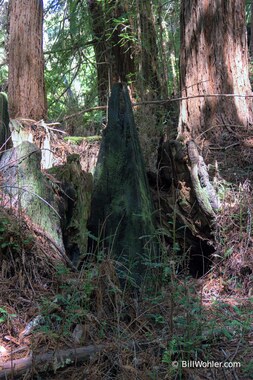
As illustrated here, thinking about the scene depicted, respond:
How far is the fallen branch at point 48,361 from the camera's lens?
289cm

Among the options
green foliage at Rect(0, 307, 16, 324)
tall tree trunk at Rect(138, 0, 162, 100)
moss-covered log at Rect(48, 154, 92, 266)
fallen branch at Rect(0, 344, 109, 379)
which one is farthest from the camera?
tall tree trunk at Rect(138, 0, 162, 100)

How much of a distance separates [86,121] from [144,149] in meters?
2.77

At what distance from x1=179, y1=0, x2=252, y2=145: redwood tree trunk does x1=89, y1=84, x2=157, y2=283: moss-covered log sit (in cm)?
205

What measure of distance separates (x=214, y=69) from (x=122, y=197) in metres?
3.33

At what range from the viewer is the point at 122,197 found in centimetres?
459

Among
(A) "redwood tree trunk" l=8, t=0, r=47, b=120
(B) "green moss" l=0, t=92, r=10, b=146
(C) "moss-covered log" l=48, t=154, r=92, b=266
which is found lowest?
(C) "moss-covered log" l=48, t=154, r=92, b=266

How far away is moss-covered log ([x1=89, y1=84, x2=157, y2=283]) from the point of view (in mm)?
4359

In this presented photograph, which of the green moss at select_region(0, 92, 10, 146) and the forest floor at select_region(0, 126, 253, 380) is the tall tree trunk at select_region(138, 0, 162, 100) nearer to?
the green moss at select_region(0, 92, 10, 146)

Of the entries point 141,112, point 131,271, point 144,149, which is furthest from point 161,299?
point 141,112

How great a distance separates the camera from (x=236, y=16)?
6.99 meters

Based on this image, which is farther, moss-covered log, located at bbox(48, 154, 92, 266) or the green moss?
the green moss

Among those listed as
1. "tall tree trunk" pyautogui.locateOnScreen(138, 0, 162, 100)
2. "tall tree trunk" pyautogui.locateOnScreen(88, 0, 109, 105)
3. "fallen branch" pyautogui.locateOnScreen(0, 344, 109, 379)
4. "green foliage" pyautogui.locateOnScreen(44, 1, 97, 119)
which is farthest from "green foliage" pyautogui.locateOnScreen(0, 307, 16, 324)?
"tall tree trunk" pyautogui.locateOnScreen(88, 0, 109, 105)

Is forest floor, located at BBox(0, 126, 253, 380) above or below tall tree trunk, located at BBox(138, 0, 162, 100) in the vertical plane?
below

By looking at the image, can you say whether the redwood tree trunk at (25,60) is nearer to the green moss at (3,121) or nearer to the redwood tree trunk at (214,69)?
the green moss at (3,121)
